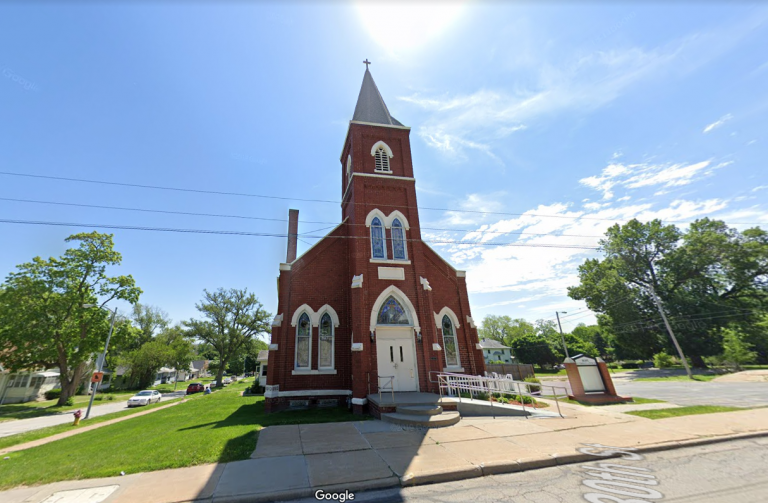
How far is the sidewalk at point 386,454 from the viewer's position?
17.3ft

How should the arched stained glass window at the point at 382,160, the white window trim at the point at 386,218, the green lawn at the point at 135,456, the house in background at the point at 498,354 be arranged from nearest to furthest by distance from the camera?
the green lawn at the point at 135,456
the white window trim at the point at 386,218
the arched stained glass window at the point at 382,160
the house in background at the point at 498,354

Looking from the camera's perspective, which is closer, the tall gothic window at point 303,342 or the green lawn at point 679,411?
the green lawn at point 679,411

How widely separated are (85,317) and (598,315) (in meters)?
61.1

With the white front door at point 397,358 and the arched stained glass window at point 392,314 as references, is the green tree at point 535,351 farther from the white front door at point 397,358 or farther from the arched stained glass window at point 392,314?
the arched stained glass window at point 392,314

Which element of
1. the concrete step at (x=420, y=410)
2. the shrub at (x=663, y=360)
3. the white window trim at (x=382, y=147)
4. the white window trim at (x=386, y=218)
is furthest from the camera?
the shrub at (x=663, y=360)

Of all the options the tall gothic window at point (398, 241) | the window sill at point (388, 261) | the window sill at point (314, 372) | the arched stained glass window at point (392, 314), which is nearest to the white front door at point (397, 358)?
the arched stained glass window at point (392, 314)

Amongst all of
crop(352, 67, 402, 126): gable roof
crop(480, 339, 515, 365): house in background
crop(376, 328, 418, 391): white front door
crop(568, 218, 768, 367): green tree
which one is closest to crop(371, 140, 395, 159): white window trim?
crop(352, 67, 402, 126): gable roof

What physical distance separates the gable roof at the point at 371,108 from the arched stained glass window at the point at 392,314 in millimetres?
10806

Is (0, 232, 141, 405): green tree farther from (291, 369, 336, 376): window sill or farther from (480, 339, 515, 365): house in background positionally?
(480, 339, 515, 365): house in background

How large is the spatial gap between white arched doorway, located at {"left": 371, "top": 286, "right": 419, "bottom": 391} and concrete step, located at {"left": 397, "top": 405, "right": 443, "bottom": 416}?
2.70m

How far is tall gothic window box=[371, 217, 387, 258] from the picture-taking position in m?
15.2

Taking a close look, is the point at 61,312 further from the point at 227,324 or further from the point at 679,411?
the point at 679,411

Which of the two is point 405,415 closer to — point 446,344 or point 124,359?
point 446,344

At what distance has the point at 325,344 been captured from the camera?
568 inches
